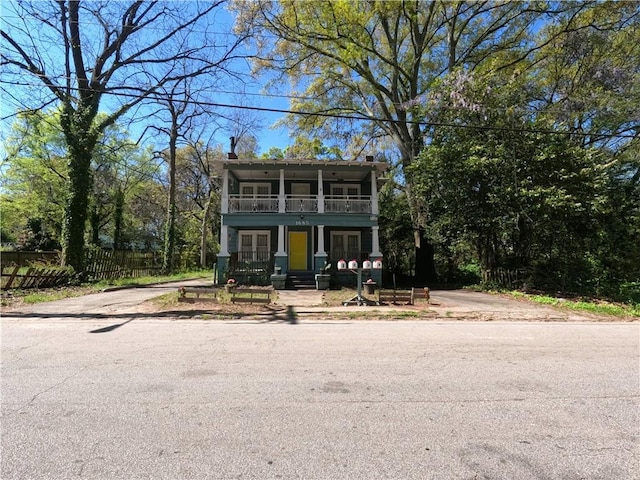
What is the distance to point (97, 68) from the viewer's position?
1823cm

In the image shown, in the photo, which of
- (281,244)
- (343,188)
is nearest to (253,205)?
(281,244)

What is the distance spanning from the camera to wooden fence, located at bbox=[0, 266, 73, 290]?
1416cm

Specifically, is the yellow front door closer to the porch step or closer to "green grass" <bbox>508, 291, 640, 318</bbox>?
the porch step

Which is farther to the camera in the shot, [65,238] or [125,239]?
[125,239]

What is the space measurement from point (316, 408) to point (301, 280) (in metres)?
15.3

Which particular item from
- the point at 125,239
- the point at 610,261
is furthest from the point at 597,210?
the point at 125,239

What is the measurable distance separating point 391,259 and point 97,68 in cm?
2034

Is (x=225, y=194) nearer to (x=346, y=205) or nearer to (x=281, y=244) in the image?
(x=281, y=244)

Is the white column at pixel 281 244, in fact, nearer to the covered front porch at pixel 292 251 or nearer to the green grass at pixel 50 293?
the covered front porch at pixel 292 251

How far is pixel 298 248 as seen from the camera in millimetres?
21688

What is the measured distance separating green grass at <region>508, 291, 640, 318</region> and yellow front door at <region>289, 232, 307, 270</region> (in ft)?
36.1

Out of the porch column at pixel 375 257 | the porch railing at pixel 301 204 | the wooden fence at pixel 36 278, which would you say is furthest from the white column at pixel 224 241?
the porch column at pixel 375 257

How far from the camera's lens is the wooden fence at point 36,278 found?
14.2m

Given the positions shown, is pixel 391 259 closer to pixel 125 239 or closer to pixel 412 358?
pixel 412 358
